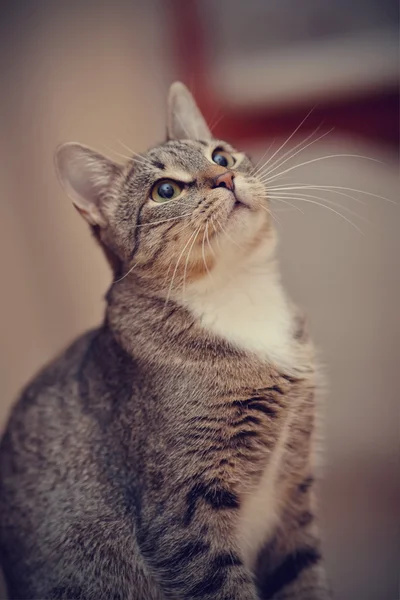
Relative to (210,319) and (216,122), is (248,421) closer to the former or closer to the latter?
(210,319)

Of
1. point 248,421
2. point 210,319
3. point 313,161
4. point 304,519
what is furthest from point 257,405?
point 313,161

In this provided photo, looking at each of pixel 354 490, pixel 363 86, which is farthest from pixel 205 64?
pixel 354 490

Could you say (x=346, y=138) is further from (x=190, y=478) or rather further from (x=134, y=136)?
(x=190, y=478)

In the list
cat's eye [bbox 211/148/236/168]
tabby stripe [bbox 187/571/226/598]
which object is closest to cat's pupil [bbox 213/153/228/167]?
cat's eye [bbox 211/148/236/168]

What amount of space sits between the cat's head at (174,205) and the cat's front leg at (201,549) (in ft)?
0.93

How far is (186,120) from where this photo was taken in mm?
849

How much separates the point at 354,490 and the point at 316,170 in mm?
587

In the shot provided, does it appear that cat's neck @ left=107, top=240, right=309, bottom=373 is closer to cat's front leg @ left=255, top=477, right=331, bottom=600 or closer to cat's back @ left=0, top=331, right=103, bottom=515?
cat's back @ left=0, top=331, right=103, bottom=515

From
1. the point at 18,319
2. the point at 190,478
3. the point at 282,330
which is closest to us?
the point at 190,478

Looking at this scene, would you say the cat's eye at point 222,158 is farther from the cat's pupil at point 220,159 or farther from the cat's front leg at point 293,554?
the cat's front leg at point 293,554

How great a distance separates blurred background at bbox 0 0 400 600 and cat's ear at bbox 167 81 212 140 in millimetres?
56

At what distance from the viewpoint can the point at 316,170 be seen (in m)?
0.90

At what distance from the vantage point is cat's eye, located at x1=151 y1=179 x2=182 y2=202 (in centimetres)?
77

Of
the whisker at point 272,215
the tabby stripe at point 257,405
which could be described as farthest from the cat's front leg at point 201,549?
the whisker at point 272,215
